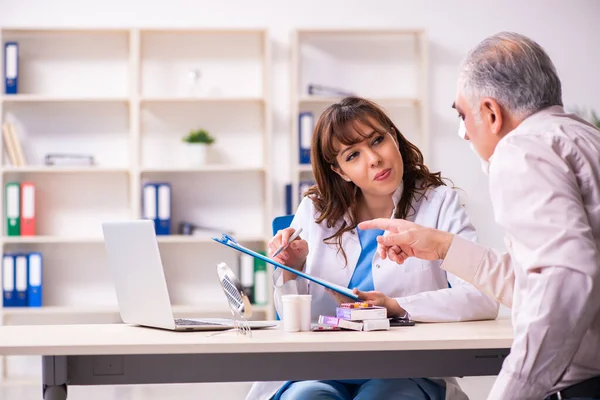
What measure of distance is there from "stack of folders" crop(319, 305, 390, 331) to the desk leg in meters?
0.59

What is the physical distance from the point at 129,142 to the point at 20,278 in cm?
107

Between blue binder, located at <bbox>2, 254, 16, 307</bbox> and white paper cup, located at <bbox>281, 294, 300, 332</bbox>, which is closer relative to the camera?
white paper cup, located at <bbox>281, 294, 300, 332</bbox>

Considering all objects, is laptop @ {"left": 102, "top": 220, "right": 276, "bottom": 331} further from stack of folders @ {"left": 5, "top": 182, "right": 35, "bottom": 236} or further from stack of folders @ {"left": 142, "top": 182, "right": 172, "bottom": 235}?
stack of folders @ {"left": 5, "top": 182, "right": 35, "bottom": 236}

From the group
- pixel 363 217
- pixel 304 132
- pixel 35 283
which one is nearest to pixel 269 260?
pixel 363 217

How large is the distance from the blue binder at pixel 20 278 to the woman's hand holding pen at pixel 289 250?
2.91 meters

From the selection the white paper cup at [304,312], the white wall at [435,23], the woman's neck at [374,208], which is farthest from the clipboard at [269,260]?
the white wall at [435,23]

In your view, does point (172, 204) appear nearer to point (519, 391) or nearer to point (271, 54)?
point (271, 54)

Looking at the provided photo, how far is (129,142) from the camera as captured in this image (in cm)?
492

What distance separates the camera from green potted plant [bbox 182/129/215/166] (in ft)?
15.6

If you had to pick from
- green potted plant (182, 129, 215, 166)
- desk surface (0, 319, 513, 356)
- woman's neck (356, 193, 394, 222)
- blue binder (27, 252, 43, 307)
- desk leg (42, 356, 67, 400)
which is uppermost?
green potted plant (182, 129, 215, 166)

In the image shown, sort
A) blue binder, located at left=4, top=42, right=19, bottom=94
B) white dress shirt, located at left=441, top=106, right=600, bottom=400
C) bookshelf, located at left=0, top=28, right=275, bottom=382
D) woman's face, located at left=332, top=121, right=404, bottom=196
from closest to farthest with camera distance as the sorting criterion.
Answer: white dress shirt, located at left=441, top=106, right=600, bottom=400, woman's face, located at left=332, top=121, right=404, bottom=196, blue binder, located at left=4, top=42, right=19, bottom=94, bookshelf, located at left=0, top=28, right=275, bottom=382

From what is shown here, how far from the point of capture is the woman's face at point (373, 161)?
89.7 inches

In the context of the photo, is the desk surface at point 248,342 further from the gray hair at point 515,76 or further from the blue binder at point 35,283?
the blue binder at point 35,283

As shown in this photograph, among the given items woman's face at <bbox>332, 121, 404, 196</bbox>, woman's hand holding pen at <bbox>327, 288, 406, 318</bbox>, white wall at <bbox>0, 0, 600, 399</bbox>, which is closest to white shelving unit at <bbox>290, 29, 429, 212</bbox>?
white wall at <bbox>0, 0, 600, 399</bbox>
